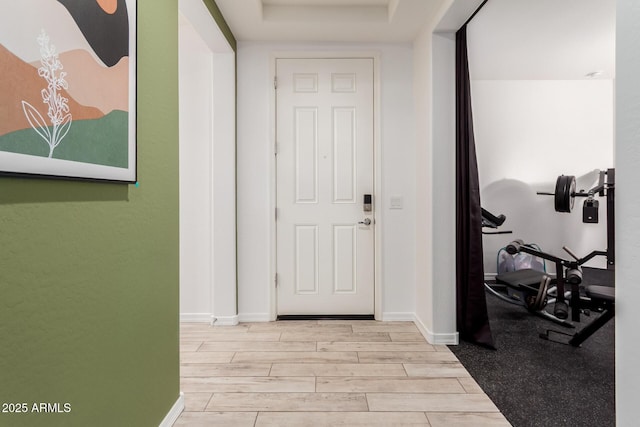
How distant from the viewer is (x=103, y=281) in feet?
3.85

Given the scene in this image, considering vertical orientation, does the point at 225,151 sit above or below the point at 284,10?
below

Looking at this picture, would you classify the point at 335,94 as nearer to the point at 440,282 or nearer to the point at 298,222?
the point at 298,222

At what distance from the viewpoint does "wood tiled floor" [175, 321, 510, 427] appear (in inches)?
68.1

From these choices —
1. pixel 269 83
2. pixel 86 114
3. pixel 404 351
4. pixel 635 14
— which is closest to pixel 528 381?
pixel 404 351

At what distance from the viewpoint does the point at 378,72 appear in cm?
310

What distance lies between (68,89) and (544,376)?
2.78 meters

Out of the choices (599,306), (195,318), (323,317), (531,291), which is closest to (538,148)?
(531,291)

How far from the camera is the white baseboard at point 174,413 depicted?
5.34 feet

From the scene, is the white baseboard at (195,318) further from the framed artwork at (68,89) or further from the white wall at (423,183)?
the framed artwork at (68,89)

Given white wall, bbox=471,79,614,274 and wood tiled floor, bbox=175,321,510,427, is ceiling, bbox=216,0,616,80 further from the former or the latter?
wood tiled floor, bbox=175,321,510,427

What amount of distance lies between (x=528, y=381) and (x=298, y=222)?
2060 millimetres

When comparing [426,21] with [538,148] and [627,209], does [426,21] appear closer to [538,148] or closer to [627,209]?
[627,209]

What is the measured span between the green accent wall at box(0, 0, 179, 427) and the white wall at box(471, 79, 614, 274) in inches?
163

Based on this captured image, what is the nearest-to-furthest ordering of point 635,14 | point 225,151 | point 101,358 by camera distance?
point 635,14 → point 101,358 → point 225,151
